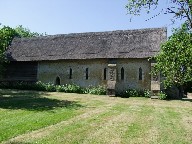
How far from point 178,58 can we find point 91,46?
21.9 metres

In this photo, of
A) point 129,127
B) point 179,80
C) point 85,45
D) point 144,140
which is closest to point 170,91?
point 85,45

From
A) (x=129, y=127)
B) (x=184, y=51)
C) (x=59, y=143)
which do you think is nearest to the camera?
(x=59, y=143)

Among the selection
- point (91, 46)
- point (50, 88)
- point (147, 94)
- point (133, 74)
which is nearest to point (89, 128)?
point (147, 94)

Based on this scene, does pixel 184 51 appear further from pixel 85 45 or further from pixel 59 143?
pixel 85 45

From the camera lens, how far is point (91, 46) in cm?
3731

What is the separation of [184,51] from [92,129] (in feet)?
23.2

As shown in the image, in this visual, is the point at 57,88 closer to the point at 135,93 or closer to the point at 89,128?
the point at 135,93

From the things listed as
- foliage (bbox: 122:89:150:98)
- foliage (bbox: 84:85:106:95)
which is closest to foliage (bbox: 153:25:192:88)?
foliage (bbox: 122:89:150:98)

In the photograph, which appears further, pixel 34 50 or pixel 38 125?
pixel 34 50

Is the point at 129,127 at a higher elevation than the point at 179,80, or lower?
lower

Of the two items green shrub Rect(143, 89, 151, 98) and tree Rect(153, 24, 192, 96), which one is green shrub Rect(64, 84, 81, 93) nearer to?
green shrub Rect(143, 89, 151, 98)

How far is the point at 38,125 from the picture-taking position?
1295cm

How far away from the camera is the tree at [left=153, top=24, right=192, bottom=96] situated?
1583 centimetres

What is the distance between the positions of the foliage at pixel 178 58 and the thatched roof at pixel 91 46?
1548 centimetres
